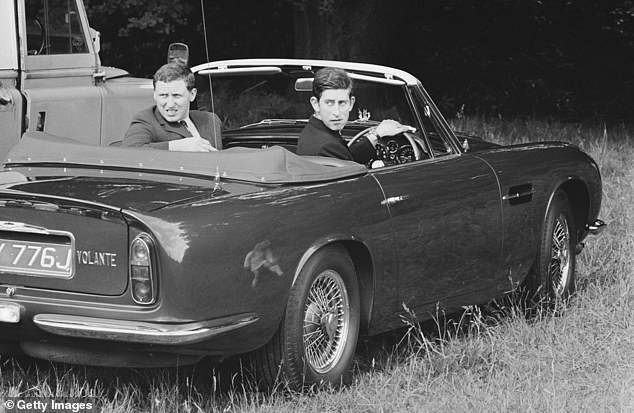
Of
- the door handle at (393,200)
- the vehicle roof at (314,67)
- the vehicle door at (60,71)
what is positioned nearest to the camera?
the door handle at (393,200)

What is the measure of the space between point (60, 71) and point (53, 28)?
0.87ft

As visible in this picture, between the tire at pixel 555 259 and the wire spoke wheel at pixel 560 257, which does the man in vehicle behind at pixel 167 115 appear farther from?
the wire spoke wheel at pixel 560 257

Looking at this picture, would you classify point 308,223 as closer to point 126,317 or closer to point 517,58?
point 126,317

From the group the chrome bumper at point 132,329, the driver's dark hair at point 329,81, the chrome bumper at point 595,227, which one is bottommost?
the chrome bumper at point 595,227

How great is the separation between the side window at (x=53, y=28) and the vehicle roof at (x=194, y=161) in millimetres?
2558

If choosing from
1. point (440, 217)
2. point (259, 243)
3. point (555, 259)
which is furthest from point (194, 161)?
point (555, 259)

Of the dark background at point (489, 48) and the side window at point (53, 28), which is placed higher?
the side window at point (53, 28)

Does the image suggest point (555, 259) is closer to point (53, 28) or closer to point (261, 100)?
point (53, 28)

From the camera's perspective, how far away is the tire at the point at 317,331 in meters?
4.84

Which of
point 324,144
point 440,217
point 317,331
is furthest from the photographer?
point 324,144

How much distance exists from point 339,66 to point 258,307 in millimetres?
1827

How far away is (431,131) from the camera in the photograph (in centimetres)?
619

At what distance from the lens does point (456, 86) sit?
18047 millimetres

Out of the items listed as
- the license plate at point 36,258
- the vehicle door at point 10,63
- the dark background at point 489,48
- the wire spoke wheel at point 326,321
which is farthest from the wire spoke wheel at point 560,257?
the dark background at point 489,48
